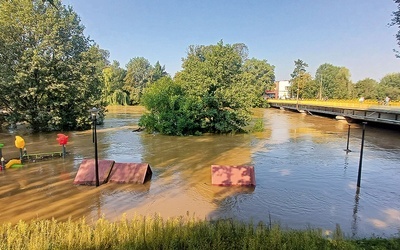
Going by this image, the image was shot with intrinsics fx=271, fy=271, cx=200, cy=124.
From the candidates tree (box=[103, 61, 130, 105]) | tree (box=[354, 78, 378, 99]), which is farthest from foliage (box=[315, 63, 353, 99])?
tree (box=[103, 61, 130, 105])

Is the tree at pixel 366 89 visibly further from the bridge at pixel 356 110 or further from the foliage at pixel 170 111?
the foliage at pixel 170 111

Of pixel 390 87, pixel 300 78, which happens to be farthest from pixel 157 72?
pixel 390 87

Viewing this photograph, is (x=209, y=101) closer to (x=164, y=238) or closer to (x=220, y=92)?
(x=220, y=92)

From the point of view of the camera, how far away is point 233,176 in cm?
998

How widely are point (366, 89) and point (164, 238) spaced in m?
88.4

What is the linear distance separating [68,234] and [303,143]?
60.0ft

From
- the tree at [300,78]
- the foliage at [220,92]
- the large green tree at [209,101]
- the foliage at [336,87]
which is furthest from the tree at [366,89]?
the large green tree at [209,101]

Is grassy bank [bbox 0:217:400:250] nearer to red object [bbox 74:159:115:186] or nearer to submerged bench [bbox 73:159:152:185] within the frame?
red object [bbox 74:159:115:186]

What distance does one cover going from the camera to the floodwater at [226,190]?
7.39 meters

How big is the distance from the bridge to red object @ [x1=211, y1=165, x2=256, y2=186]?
19952mm

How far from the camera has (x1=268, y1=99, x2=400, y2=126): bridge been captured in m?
24.9

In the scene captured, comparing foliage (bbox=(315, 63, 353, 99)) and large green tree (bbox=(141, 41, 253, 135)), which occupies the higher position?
foliage (bbox=(315, 63, 353, 99))

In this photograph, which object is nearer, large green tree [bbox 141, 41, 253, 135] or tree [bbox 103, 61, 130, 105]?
large green tree [bbox 141, 41, 253, 135]

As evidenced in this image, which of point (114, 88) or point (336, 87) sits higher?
point (336, 87)
